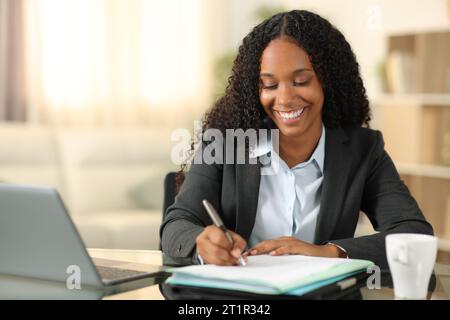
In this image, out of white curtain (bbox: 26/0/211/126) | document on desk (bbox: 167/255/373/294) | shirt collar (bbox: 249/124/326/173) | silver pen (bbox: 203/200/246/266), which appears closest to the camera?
document on desk (bbox: 167/255/373/294)

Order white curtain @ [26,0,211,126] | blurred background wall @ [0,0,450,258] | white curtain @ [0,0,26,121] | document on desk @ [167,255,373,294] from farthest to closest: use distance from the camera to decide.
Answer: white curtain @ [26,0,211,126] < white curtain @ [0,0,26,121] < blurred background wall @ [0,0,450,258] < document on desk @ [167,255,373,294]

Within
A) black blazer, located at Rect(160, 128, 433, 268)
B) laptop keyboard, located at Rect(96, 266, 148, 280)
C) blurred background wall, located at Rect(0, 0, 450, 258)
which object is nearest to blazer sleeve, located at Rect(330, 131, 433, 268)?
black blazer, located at Rect(160, 128, 433, 268)

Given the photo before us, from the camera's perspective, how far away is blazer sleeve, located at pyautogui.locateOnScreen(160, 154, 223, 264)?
1458 mm

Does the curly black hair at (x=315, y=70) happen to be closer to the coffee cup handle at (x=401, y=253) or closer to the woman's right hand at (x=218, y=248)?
the woman's right hand at (x=218, y=248)

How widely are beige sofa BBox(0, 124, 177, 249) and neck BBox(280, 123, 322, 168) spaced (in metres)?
1.99

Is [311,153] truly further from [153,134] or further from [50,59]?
[50,59]

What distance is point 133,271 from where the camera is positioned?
1323 mm

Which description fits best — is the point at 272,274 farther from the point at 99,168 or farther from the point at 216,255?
the point at 99,168

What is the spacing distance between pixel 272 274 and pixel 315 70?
69cm

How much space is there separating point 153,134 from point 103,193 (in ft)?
1.56

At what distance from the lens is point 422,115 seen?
13.3 ft

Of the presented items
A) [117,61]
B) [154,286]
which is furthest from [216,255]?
[117,61]

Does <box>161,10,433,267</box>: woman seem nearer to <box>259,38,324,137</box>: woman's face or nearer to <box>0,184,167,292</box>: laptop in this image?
<box>259,38,324,137</box>: woman's face
